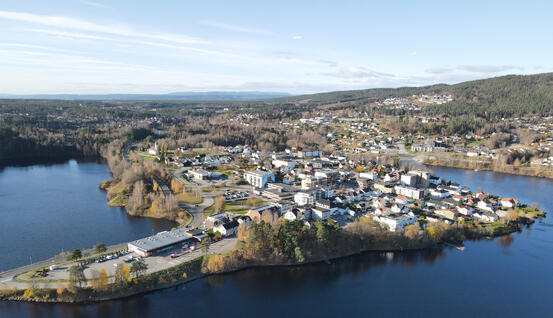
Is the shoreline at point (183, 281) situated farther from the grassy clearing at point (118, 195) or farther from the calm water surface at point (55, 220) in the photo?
the grassy clearing at point (118, 195)

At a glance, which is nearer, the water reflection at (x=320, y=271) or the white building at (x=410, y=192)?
the water reflection at (x=320, y=271)

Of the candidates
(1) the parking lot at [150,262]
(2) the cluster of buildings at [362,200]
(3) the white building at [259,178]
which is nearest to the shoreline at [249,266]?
(1) the parking lot at [150,262]

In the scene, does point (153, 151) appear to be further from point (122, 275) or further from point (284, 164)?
point (122, 275)

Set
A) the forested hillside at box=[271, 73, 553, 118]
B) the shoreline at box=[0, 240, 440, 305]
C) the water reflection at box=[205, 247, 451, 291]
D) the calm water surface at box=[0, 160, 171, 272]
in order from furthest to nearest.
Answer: the forested hillside at box=[271, 73, 553, 118]
the calm water surface at box=[0, 160, 171, 272]
the water reflection at box=[205, 247, 451, 291]
the shoreline at box=[0, 240, 440, 305]

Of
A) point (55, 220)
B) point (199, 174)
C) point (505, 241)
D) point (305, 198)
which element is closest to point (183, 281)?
point (305, 198)

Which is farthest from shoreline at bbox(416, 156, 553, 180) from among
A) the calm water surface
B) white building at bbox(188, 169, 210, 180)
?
the calm water surface

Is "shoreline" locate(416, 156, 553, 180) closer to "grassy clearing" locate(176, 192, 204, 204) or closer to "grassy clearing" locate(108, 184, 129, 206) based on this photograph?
"grassy clearing" locate(176, 192, 204, 204)
